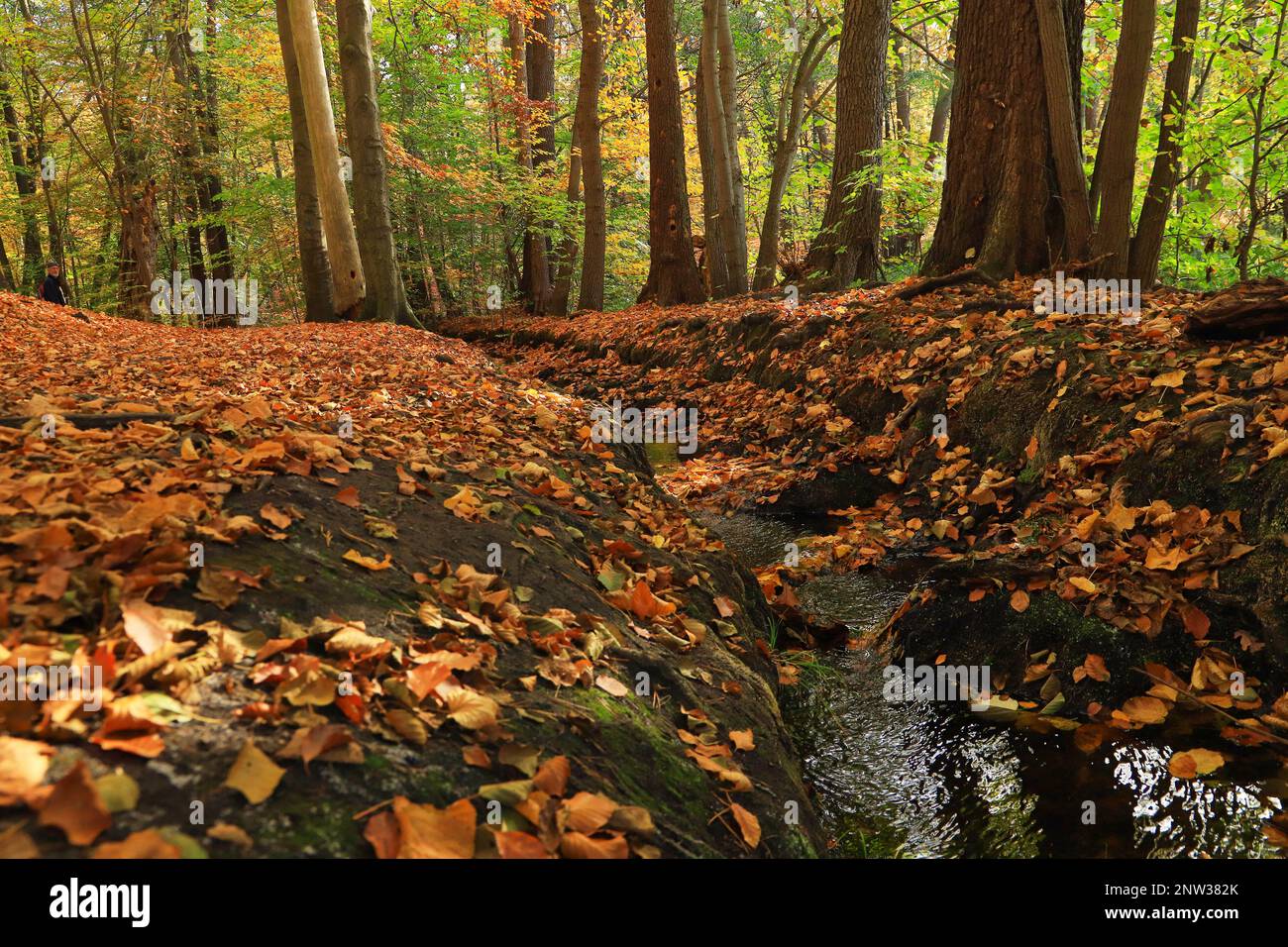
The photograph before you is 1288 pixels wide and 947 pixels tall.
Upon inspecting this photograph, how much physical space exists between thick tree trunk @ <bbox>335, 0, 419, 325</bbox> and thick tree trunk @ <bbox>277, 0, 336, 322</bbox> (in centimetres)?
66

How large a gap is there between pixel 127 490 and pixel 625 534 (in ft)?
7.22

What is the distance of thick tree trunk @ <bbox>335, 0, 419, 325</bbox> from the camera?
1198cm

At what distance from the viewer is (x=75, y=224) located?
23344mm

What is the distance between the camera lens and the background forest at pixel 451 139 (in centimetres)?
1303

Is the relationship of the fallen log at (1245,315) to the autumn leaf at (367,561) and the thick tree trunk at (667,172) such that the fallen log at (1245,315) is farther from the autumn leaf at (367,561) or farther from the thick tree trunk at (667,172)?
the thick tree trunk at (667,172)

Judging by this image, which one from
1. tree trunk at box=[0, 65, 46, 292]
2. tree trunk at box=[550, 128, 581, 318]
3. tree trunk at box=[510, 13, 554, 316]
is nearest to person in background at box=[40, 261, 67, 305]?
tree trunk at box=[0, 65, 46, 292]

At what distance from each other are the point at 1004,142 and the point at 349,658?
24.2 ft

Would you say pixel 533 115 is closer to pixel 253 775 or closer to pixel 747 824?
pixel 747 824

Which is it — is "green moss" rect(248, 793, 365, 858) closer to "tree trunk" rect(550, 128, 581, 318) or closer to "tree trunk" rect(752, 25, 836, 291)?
"tree trunk" rect(752, 25, 836, 291)

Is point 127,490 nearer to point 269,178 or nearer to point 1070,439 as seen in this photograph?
point 1070,439

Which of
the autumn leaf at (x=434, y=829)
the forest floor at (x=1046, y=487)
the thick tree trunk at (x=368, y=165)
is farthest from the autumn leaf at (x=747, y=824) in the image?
the thick tree trunk at (x=368, y=165)

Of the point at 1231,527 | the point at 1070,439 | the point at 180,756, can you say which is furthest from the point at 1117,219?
the point at 180,756

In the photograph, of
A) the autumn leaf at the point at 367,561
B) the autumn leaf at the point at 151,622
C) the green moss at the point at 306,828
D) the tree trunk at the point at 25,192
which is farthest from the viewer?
the tree trunk at the point at 25,192

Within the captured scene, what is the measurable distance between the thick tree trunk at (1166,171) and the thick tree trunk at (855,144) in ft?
11.8
